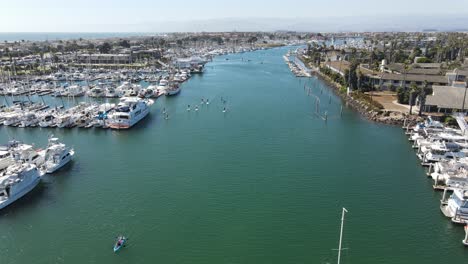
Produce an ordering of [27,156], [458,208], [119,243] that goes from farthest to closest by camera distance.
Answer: [27,156] < [458,208] < [119,243]

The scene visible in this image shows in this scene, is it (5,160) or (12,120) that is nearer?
(5,160)

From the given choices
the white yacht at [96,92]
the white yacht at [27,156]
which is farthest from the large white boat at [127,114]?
the white yacht at [96,92]

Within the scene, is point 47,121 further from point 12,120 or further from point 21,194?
point 21,194

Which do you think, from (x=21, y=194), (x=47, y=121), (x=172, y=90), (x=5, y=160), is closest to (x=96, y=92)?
(x=172, y=90)

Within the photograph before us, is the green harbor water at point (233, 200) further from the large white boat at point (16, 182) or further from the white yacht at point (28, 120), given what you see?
the white yacht at point (28, 120)

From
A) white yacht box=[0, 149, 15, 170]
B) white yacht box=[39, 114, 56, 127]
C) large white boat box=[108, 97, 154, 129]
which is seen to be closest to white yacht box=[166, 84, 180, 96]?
large white boat box=[108, 97, 154, 129]

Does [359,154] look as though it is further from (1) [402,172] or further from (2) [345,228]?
(2) [345,228]
